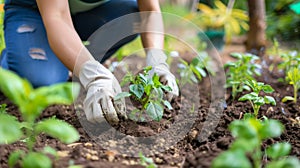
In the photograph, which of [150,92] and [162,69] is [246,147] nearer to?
[150,92]

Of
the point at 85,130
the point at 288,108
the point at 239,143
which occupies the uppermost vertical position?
Result: the point at 239,143

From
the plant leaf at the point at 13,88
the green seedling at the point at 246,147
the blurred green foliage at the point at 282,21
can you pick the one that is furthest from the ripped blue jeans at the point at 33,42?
the blurred green foliage at the point at 282,21

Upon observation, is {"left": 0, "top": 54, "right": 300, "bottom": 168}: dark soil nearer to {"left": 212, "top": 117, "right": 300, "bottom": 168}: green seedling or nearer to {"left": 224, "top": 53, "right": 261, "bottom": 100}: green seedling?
{"left": 224, "top": 53, "right": 261, "bottom": 100}: green seedling

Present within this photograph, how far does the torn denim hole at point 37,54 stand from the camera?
2.45 meters

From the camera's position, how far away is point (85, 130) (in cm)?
173

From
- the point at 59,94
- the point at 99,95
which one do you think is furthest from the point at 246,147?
the point at 99,95

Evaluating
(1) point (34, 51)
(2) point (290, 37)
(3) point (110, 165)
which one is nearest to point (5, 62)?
(1) point (34, 51)

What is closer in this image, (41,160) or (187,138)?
(41,160)

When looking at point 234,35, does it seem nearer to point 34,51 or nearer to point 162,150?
point 34,51

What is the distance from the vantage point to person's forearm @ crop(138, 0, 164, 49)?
2229 mm

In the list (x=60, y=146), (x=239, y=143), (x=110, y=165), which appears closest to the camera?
(x=239, y=143)

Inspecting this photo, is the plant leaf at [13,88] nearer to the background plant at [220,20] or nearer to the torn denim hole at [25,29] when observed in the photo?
the torn denim hole at [25,29]

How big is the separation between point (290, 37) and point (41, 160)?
10.8ft

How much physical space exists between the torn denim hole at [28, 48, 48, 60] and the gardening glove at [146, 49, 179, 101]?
25.1 inches
